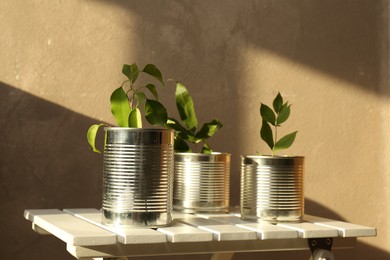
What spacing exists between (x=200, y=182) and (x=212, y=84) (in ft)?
1.81

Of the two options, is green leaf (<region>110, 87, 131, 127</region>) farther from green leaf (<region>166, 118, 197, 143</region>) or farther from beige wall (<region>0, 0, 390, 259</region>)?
beige wall (<region>0, 0, 390, 259</region>)

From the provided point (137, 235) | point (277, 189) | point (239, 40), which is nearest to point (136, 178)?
point (137, 235)

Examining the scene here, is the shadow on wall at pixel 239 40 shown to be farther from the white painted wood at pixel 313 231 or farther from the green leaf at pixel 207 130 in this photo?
the white painted wood at pixel 313 231

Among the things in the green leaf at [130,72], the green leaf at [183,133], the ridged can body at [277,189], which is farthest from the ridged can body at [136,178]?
the green leaf at [183,133]

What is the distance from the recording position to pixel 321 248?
59.0 inches

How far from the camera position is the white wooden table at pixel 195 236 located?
1.29 meters

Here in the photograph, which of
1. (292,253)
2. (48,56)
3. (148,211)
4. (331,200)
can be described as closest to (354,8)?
(331,200)

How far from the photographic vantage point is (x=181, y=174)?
1.77 meters

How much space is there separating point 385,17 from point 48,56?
4.05 ft

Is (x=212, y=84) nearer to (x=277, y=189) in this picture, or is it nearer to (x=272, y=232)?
(x=277, y=189)

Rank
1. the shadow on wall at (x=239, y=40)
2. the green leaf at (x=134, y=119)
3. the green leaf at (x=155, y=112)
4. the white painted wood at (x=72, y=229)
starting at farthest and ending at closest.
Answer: the shadow on wall at (x=239, y=40) → the green leaf at (x=155, y=112) → the green leaf at (x=134, y=119) → the white painted wood at (x=72, y=229)

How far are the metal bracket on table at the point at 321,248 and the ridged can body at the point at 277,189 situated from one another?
107 mm

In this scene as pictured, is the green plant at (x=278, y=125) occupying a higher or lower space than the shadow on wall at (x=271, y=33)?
lower

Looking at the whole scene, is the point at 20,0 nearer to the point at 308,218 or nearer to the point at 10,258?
the point at 10,258
